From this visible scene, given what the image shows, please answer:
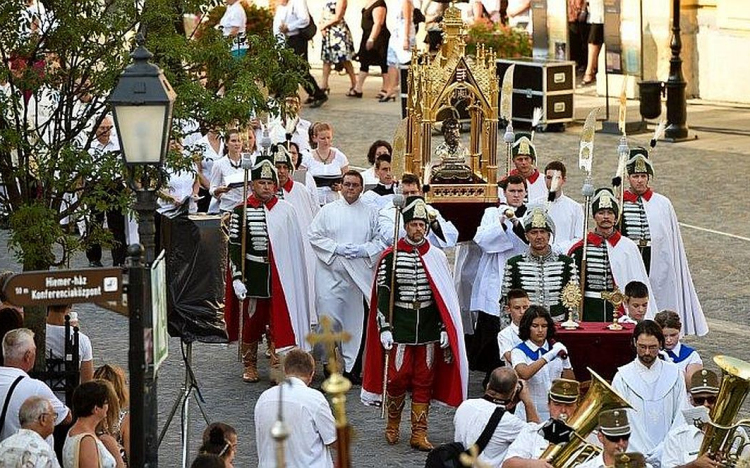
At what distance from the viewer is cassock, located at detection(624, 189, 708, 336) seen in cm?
1465

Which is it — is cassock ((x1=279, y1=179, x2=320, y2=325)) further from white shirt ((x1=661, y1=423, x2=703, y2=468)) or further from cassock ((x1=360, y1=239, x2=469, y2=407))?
white shirt ((x1=661, y1=423, x2=703, y2=468))

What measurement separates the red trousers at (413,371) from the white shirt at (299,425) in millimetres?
2522

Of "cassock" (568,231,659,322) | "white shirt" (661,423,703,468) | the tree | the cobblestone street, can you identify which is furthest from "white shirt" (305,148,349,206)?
"white shirt" (661,423,703,468)

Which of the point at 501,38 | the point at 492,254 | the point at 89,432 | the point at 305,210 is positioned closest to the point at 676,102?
the point at 501,38

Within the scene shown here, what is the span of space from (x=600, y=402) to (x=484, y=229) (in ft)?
15.5

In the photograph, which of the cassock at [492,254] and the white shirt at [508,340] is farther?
the cassock at [492,254]

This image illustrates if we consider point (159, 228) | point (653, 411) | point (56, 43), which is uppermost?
point (56, 43)

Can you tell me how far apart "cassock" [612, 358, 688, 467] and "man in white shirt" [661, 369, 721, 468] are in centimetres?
70

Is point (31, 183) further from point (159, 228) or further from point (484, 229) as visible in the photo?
point (484, 229)

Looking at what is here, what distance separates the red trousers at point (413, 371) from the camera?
12.5 meters

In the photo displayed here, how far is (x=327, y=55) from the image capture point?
2886 centimetres

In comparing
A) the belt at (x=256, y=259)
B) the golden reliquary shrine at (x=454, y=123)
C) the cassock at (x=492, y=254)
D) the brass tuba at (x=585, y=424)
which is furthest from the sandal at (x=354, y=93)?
the brass tuba at (x=585, y=424)

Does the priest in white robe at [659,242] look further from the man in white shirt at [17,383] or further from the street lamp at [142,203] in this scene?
the street lamp at [142,203]

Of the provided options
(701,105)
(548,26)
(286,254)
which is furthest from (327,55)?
(286,254)
